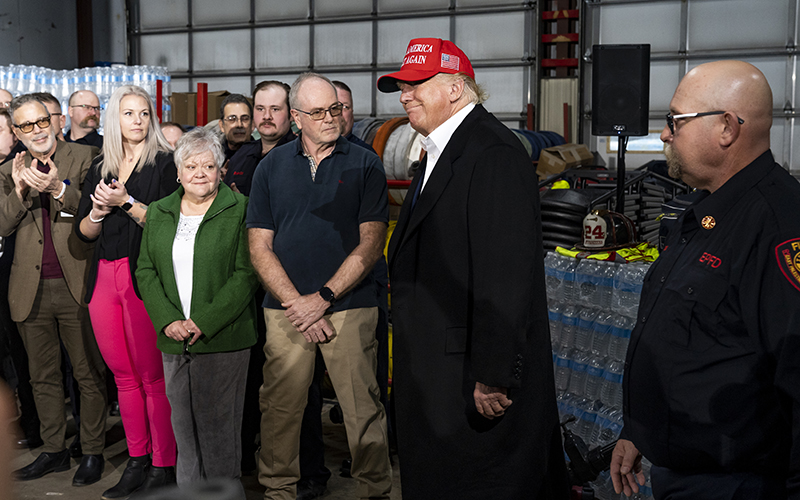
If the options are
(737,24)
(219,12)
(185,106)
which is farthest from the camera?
(219,12)

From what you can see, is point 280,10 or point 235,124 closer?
Result: point 235,124

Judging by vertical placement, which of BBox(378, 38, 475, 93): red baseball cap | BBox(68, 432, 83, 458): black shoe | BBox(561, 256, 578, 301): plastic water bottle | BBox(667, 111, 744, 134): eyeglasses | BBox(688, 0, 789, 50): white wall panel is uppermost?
BBox(688, 0, 789, 50): white wall panel

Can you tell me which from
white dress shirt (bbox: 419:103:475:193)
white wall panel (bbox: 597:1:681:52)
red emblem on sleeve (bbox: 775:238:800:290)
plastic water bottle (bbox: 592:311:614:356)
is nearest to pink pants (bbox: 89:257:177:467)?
white dress shirt (bbox: 419:103:475:193)

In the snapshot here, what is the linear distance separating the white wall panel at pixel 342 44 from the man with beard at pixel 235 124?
26.8ft

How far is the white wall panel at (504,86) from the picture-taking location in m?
11.5

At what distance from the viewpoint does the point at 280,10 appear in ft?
42.3

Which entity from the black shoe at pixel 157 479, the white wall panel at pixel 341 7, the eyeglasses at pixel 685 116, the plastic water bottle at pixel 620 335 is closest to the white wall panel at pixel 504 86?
the white wall panel at pixel 341 7

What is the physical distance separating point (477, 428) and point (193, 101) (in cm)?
1085

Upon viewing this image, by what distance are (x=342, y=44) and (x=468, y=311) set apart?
1124cm

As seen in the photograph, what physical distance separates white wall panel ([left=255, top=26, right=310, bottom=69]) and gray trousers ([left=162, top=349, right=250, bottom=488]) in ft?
34.5

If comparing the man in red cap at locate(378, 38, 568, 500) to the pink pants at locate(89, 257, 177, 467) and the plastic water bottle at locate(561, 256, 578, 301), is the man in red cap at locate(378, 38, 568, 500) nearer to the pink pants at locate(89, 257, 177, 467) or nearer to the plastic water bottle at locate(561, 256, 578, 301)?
the plastic water bottle at locate(561, 256, 578, 301)

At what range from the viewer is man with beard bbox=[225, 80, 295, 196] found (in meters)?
3.76

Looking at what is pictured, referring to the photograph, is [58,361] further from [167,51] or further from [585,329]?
[167,51]

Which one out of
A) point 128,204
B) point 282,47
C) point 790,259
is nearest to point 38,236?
point 128,204
